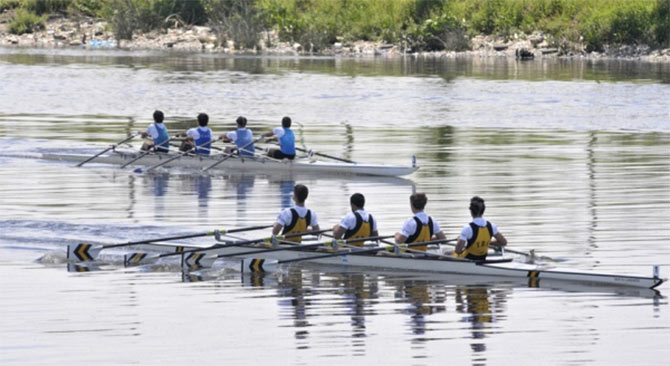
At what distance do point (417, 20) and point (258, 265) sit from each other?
62074 mm

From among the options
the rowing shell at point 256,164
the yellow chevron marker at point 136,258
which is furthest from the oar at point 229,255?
the rowing shell at point 256,164

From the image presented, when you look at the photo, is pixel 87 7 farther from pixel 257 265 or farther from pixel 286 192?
pixel 257 265

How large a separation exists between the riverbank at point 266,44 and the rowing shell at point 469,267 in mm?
54318

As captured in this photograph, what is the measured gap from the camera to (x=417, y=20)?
260 ft

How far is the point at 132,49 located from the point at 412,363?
71.0m

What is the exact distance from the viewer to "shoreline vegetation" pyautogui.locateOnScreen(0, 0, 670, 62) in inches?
2881

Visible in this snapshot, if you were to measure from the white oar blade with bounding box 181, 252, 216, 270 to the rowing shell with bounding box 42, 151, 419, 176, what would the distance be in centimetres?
968

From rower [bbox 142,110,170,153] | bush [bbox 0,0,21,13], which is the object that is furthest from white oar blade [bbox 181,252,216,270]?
bush [bbox 0,0,21,13]

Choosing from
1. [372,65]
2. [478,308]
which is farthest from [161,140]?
[372,65]

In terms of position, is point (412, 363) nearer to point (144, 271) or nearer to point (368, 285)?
point (368, 285)

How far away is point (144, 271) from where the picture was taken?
744 inches

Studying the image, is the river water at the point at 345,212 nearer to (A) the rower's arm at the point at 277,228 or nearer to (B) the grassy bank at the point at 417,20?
(A) the rower's arm at the point at 277,228

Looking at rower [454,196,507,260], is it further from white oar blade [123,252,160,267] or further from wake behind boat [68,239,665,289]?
white oar blade [123,252,160,267]

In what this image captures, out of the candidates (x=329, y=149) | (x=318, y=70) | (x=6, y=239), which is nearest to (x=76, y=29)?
(x=318, y=70)
